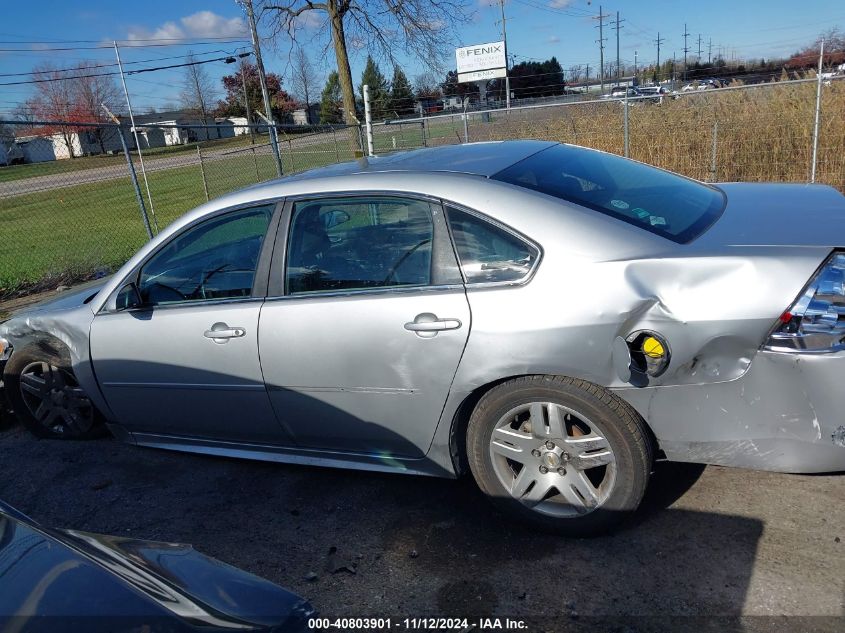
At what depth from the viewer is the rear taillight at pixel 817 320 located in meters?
2.43

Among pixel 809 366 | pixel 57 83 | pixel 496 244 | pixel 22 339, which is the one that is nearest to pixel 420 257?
pixel 496 244

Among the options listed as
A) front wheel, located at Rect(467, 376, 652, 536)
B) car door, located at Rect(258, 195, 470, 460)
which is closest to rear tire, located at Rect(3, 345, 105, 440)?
car door, located at Rect(258, 195, 470, 460)

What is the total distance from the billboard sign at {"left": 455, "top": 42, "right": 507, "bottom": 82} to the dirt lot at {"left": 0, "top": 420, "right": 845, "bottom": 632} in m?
34.8

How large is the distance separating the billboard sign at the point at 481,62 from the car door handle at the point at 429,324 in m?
35.0

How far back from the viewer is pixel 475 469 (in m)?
3.05

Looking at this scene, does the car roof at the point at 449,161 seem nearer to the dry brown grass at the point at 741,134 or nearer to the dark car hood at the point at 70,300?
the dark car hood at the point at 70,300

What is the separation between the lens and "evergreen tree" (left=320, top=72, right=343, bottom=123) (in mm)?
45875

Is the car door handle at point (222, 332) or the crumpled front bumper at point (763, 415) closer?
the crumpled front bumper at point (763, 415)

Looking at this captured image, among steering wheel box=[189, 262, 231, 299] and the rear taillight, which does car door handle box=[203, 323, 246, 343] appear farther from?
the rear taillight

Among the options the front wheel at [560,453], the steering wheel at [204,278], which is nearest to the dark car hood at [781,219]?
the front wheel at [560,453]

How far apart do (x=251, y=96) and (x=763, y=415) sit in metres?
56.9

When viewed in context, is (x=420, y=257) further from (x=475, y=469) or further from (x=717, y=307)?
(x=717, y=307)

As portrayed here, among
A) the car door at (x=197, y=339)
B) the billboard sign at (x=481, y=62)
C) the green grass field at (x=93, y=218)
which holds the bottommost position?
the green grass field at (x=93, y=218)

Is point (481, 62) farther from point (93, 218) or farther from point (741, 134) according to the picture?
point (741, 134)
